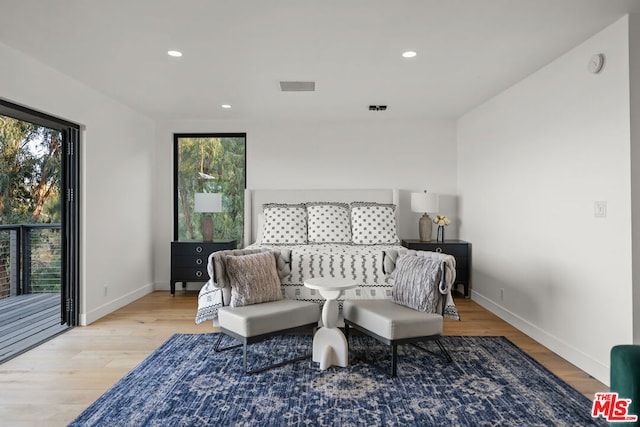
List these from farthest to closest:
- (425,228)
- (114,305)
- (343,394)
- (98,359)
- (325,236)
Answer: (425,228), (325,236), (114,305), (98,359), (343,394)

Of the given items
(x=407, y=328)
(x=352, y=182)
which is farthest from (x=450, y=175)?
(x=407, y=328)

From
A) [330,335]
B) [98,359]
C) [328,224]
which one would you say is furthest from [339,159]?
[98,359]

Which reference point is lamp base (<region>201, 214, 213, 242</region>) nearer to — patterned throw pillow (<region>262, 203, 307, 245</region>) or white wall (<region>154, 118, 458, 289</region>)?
white wall (<region>154, 118, 458, 289</region>)

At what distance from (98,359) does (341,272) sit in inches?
82.9

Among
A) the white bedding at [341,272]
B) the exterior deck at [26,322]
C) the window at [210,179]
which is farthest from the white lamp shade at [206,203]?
the exterior deck at [26,322]

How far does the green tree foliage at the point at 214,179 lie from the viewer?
5383 millimetres

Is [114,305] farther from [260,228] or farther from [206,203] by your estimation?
[260,228]

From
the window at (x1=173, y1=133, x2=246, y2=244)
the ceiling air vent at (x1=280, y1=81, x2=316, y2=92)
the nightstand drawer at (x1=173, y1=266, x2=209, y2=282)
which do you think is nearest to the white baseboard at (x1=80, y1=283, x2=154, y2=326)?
the nightstand drawer at (x1=173, y1=266, x2=209, y2=282)

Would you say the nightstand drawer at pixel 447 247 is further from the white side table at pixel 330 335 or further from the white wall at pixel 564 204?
the white side table at pixel 330 335

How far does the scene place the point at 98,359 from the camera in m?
2.91

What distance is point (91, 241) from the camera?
3861mm

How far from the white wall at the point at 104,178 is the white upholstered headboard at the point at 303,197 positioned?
1390 mm

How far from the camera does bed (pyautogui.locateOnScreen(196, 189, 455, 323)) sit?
11.3 feet

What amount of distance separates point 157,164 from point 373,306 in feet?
12.9
